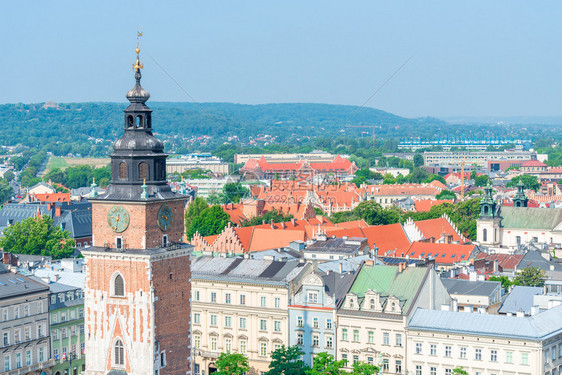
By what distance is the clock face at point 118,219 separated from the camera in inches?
2512

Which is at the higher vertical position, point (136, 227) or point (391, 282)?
point (136, 227)

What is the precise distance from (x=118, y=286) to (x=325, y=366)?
74.2 ft

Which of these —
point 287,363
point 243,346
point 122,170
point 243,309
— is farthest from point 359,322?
point 122,170

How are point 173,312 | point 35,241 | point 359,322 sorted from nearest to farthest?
point 173,312, point 359,322, point 35,241

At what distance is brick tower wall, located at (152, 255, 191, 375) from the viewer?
64.2 metres

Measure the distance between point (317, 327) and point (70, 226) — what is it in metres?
87.5

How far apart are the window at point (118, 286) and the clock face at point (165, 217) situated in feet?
12.3

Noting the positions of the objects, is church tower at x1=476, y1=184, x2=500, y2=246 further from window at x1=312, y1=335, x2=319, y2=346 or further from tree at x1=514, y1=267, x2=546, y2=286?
window at x1=312, y1=335, x2=319, y2=346

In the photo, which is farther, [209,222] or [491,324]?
[209,222]

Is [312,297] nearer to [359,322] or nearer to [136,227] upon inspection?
[359,322]

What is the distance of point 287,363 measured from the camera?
8438cm

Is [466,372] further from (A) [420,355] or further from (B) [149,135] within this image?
(B) [149,135]

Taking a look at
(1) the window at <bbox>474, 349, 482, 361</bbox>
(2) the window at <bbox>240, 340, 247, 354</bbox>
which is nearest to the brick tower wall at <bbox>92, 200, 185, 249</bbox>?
(1) the window at <bbox>474, 349, 482, 361</bbox>

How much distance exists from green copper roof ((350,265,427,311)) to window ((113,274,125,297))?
29103 millimetres
